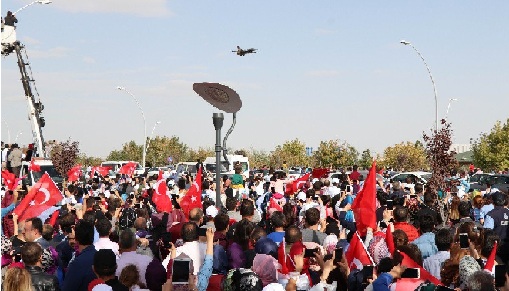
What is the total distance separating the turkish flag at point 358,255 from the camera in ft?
21.8

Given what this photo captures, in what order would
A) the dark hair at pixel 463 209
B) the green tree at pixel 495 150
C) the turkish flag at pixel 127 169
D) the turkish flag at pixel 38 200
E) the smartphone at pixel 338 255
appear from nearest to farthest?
1. the smartphone at pixel 338 255
2. the dark hair at pixel 463 209
3. the turkish flag at pixel 38 200
4. the turkish flag at pixel 127 169
5. the green tree at pixel 495 150

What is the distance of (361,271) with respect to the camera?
20.2 ft

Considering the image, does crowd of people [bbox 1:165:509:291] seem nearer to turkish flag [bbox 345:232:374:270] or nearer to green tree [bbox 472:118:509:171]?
turkish flag [bbox 345:232:374:270]

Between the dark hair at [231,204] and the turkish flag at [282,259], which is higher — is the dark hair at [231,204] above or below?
above

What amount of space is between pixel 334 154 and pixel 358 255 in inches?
3161

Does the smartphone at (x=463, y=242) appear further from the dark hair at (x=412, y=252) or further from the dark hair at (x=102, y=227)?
the dark hair at (x=102, y=227)

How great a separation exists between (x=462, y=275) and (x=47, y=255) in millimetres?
4362

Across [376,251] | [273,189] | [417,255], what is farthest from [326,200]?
[417,255]

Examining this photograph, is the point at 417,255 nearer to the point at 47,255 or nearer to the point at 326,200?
the point at 47,255

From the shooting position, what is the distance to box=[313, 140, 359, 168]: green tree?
3377 inches

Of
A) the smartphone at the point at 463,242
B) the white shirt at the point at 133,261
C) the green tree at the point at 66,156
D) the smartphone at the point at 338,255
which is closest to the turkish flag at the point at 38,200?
the white shirt at the point at 133,261

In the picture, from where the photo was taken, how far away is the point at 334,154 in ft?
284

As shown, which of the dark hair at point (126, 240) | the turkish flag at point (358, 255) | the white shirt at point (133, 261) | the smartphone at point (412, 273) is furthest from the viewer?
the dark hair at point (126, 240)

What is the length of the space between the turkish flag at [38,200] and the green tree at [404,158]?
69.1m
